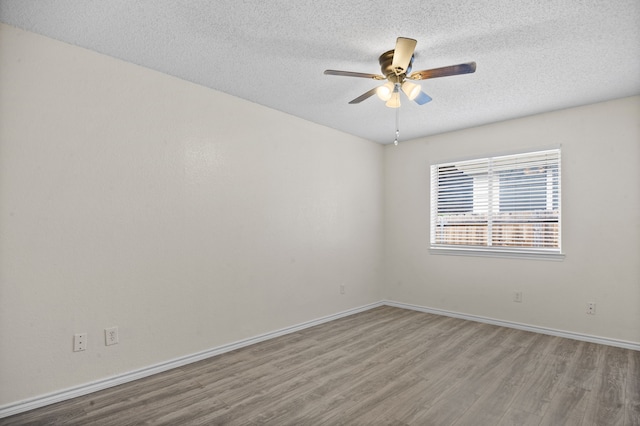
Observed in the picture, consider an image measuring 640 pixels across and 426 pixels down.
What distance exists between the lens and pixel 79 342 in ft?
7.80

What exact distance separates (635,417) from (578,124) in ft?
9.22

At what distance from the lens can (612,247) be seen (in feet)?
11.3

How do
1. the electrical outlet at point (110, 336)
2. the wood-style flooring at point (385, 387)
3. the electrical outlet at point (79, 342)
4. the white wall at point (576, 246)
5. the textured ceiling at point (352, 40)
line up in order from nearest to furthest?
the textured ceiling at point (352, 40)
the wood-style flooring at point (385, 387)
the electrical outlet at point (79, 342)
the electrical outlet at point (110, 336)
the white wall at point (576, 246)

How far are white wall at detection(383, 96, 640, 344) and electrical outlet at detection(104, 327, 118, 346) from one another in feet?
12.4

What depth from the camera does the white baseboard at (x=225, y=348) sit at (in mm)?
2201

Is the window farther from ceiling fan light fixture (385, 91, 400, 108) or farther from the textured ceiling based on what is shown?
ceiling fan light fixture (385, 91, 400, 108)

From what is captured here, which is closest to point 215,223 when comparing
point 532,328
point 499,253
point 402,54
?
point 402,54

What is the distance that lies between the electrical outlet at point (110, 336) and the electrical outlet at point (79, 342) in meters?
0.13

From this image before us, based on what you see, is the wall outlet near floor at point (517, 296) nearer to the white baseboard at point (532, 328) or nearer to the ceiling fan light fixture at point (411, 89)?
the white baseboard at point (532, 328)

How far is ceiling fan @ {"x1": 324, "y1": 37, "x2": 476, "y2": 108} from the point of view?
2.13 m

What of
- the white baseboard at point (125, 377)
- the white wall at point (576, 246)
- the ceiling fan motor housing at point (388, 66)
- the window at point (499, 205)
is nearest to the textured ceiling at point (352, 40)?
the ceiling fan motor housing at point (388, 66)

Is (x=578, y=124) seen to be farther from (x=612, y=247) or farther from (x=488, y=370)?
(x=488, y=370)

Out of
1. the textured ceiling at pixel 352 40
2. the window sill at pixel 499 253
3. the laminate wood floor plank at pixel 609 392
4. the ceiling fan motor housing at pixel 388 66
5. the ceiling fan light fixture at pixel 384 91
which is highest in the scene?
the textured ceiling at pixel 352 40

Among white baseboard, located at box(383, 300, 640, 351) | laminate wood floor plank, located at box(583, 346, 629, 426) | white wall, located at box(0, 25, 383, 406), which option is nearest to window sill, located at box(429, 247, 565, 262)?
white baseboard, located at box(383, 300, 640, 351)
